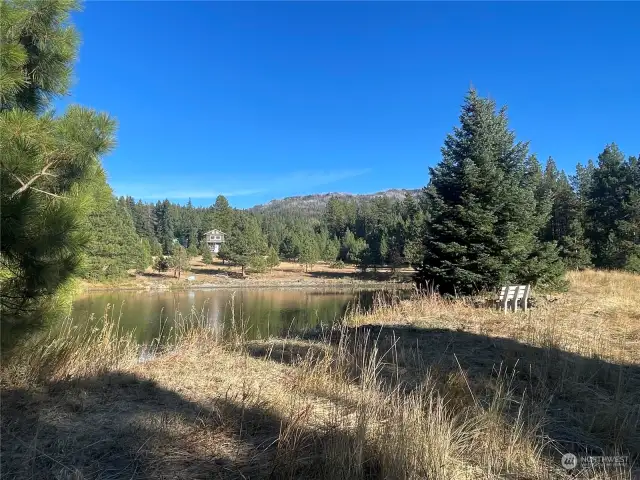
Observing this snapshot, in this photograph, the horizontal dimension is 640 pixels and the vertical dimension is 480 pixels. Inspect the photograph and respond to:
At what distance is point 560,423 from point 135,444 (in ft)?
10.1

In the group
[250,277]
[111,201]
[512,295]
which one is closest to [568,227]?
[512,295]

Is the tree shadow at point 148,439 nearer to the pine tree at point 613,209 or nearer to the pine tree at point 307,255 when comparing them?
the pine tree at point 613,209

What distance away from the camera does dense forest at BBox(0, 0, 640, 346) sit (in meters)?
3.08

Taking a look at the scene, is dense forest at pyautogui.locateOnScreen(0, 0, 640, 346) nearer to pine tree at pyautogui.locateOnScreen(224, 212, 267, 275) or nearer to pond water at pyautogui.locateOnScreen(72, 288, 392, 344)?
pond water at pyautogui.locateOnScreen(72, 288, 392, 344)

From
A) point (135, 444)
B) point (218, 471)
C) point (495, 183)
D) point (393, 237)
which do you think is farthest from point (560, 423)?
point (393, 237)

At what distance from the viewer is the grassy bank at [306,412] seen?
244 centimetres

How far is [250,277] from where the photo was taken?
174 feet

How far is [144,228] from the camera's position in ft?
290

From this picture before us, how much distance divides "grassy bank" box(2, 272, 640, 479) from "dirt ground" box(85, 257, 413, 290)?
1449 inches

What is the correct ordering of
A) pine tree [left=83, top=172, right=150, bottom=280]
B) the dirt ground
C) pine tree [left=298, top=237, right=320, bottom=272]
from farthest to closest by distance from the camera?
1. pine tree [left=298, top=237, right=320, bottom=272]
2. the dirt ground
3. pine tree [left=83, top=172, right=150, bottom=280]

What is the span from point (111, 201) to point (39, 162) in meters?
0.97

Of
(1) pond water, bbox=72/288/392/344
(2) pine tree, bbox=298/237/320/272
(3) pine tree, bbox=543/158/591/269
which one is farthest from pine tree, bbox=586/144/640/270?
(2) pine tree, bbox=298/237/320/272

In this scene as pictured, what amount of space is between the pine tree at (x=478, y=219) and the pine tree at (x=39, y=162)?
946 cm

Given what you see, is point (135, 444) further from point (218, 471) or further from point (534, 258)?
A: point (534, 258)
